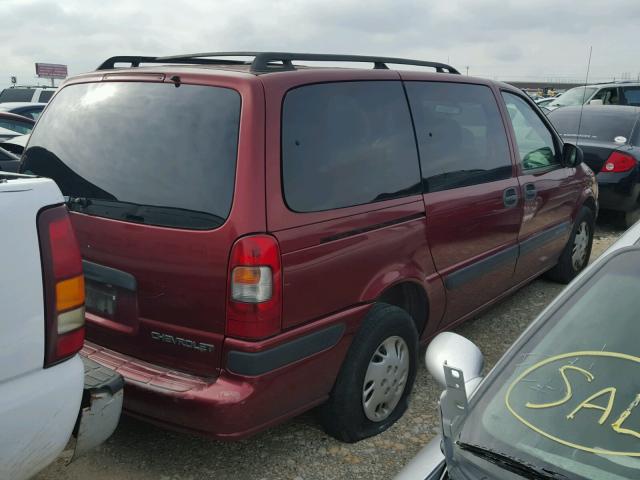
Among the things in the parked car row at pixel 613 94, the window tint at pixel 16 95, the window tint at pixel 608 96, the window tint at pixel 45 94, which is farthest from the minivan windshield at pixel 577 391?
the window tint at pixel 16 95

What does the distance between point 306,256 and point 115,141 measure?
3.24ft

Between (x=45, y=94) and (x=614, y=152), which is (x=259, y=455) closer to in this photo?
(x=614, y=152)

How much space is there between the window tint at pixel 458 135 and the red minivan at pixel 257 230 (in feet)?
0.07

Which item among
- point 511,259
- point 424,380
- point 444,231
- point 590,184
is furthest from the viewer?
point 590,184

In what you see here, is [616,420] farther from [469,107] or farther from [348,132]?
[469,107]

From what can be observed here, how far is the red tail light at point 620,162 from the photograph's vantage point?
714cm

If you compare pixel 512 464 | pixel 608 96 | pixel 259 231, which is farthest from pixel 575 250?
pixel 608 96

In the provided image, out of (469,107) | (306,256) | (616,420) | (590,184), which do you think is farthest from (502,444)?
(590,184)

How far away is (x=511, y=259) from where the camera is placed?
4.15m

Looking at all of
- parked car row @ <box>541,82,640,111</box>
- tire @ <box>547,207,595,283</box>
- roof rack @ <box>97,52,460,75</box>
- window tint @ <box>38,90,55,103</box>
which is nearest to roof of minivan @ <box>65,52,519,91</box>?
roof rack @ <box>97,52,460,75</box>

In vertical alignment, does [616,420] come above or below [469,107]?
below

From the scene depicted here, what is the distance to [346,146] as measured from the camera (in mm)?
2824

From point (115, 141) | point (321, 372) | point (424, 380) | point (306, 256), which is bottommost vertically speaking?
point (424, 380)

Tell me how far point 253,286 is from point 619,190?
6.11m
